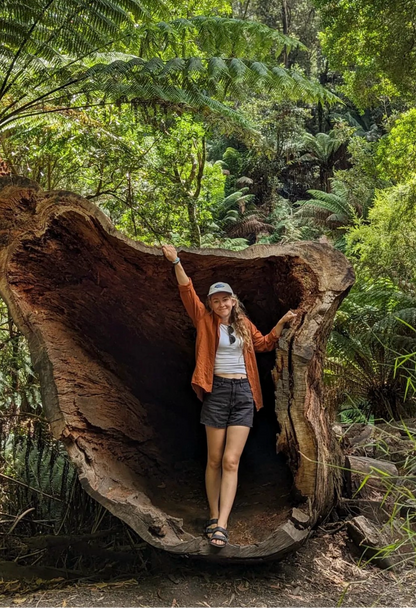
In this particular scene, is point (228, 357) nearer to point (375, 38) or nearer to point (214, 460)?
point (214, 460)

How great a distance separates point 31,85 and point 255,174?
19228 millimetres

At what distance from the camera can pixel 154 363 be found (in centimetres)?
421

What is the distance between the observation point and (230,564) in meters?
2.85

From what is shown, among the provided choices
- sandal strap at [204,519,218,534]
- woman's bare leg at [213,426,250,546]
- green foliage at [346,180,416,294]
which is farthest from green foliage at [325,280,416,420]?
sandal strap at [204,519,218,534]

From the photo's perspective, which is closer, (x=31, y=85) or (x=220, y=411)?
(x=220, y=411)

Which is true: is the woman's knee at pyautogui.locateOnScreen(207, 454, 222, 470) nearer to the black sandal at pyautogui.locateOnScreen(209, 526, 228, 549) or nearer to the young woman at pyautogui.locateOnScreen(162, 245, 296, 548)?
the young woman at pyautogui.locateOnScreen(162, 245, 296, 548)

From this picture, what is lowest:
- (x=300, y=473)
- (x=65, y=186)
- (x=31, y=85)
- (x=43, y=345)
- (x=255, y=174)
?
(x=300, y=473)

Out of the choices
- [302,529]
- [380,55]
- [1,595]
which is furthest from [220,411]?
[380,55]

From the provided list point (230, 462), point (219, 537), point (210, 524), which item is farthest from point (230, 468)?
point (219, 537)

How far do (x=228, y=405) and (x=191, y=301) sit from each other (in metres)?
0.74

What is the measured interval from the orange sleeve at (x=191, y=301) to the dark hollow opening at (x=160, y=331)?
272 millimetres

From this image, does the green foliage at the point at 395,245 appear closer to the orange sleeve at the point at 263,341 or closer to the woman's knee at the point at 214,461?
the orange sleeve at the point at 263,341

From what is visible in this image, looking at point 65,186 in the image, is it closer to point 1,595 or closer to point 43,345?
point 43,345

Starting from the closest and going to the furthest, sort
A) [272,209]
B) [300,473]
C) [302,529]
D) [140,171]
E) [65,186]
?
[302,529] < [300,473] < [140,171] < [65,186] < [272,209]
